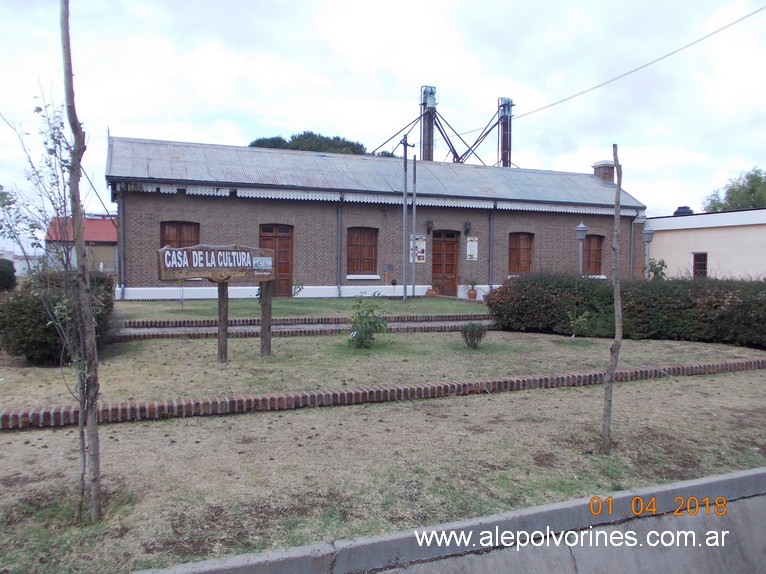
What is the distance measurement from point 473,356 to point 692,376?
3.13m

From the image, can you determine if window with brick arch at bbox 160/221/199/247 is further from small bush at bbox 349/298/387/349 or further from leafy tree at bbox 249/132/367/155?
leafy tree at bbox 249/132/367/155

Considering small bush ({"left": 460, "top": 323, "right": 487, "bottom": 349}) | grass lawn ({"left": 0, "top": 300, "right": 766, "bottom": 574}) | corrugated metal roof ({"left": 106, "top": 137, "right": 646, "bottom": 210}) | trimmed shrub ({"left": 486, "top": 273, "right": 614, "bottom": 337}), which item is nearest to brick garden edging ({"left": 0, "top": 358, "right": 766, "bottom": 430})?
grass lawn ({"left": 0, "top": 300, "right": 766, "bottom": 574})

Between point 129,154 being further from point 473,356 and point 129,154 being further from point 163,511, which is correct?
point 163,511

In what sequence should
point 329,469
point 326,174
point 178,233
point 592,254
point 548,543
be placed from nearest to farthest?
point 548,543 < point 329,469 < point 178,233 < point 326,174 < point 592,254

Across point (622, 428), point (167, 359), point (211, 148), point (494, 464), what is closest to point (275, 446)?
point (494, 464)

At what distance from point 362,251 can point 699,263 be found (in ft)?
56.4

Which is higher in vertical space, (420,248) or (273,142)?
(273,142)

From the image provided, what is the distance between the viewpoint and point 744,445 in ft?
18.6

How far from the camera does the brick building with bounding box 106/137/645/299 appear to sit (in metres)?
18.2

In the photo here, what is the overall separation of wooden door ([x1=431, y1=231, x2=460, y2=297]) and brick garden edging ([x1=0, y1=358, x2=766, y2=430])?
551 inches

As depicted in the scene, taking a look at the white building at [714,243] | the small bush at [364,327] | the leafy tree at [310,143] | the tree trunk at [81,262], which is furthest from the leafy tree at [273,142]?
the tree trunk at [81,262]

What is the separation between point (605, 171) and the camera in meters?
28.9

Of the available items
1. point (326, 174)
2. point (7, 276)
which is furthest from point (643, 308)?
point (7, 276)
